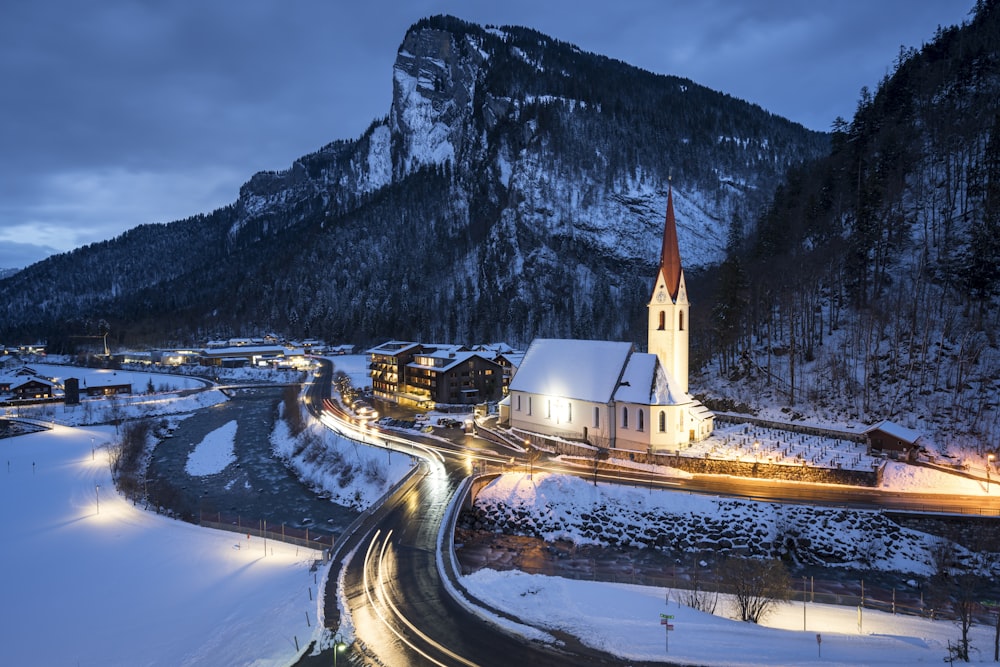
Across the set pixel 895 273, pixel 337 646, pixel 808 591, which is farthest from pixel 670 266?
pixel 337 646

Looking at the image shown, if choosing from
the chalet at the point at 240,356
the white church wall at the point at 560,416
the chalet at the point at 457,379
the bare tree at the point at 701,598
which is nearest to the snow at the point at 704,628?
the bare tree at the point at 701,598

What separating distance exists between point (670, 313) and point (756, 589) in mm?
28756

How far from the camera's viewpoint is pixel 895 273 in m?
55.8

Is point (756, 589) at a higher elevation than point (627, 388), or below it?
below

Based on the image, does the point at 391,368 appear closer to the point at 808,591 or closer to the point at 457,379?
the point at 457,379

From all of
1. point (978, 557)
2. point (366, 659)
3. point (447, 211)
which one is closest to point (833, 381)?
point (978, 557)

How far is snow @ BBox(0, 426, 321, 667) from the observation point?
21141 millimetres

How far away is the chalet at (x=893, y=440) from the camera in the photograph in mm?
36969

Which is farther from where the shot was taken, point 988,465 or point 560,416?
point 560,416

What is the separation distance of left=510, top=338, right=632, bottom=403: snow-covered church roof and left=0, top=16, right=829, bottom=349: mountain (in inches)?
1809

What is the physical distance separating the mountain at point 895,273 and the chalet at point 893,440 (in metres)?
3.73

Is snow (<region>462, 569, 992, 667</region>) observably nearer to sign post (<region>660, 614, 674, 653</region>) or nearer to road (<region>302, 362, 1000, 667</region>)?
sign post (<region>660, 614, 674, 653</region>)

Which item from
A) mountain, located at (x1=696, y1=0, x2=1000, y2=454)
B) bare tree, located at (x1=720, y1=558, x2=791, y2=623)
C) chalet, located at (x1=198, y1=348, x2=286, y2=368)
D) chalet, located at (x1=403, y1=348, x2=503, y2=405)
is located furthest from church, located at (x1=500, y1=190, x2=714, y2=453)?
chalet, located at (x1=198, y1=348, x2=286, y2=368)

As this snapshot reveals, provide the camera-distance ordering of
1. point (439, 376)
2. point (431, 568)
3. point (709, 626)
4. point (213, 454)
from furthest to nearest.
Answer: point (439, 376)
point (213, 454)
point (431, 568)
point (709, 626)
